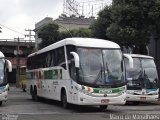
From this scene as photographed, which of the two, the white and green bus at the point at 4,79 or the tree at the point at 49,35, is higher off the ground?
the tree at the point at 49,35

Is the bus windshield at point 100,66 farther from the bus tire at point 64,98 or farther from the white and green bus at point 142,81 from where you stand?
the white and green bus at point 142,81

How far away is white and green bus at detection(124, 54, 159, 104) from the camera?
76.1 ft

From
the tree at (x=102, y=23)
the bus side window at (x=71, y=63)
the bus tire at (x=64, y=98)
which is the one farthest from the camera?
the tree at (x=102, y=23)

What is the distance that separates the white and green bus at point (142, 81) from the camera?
23.2 meters

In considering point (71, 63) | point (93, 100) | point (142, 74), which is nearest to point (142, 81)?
point (142, 74)

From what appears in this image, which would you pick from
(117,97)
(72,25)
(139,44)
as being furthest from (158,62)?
(72,25)

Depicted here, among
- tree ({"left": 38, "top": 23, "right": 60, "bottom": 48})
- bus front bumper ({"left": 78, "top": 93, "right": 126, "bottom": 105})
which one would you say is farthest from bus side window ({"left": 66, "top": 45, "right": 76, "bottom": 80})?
tree ({"left": 38, "top": 23, "right": 60, "bottom": 48})

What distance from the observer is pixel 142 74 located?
2378 cm

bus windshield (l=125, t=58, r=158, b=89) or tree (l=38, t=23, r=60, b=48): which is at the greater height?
tree (l=38, t=23, r=60, b=48)

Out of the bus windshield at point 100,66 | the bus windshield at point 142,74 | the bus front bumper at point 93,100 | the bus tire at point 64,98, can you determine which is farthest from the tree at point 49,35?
the bus front bumper at point 93,100

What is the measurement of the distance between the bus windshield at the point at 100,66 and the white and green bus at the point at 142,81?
13.8ft

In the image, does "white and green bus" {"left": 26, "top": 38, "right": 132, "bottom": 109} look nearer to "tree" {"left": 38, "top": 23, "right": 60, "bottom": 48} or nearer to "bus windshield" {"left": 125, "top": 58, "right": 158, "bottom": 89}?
"bus windshield" {"left": 125, "top": 58, "right": 158, "bottom": 89}

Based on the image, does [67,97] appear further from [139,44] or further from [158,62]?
[158,62]

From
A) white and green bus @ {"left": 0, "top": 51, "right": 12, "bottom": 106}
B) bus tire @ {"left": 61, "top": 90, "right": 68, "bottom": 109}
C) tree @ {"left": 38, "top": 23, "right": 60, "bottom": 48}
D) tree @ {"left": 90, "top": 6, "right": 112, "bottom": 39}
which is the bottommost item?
bus tire @ {"left": 61, "top": 90, "right": 68, "bottom": 109}
